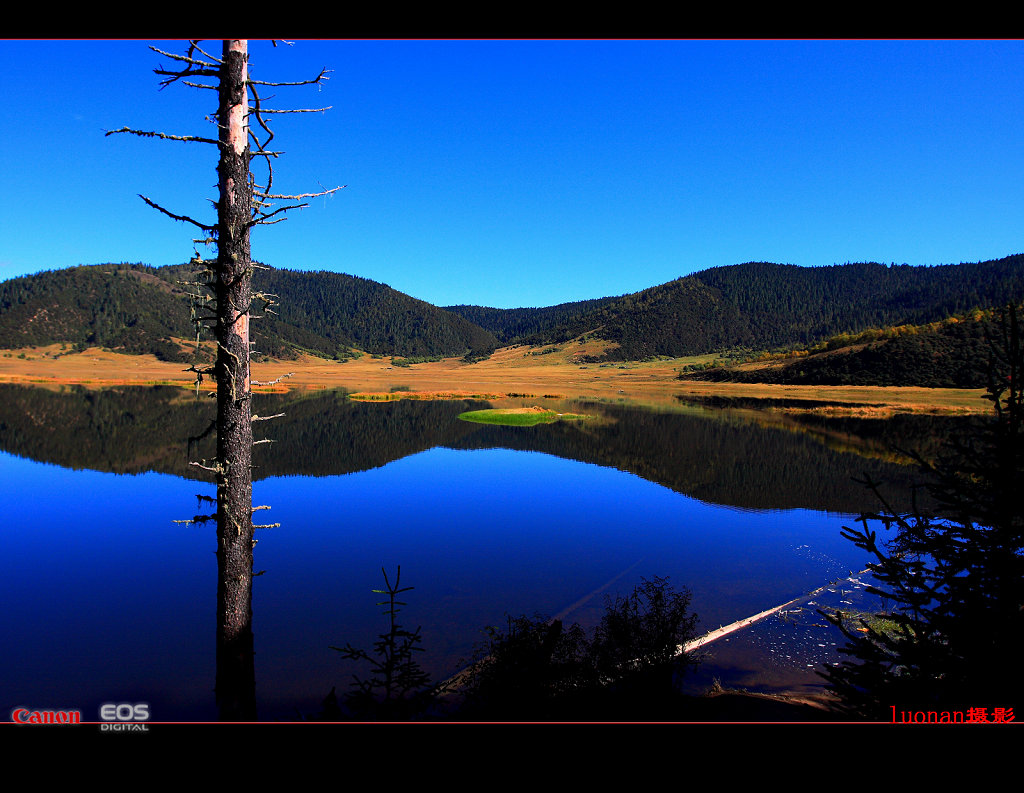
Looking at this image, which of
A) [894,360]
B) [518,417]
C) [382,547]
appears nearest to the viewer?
[382,547]

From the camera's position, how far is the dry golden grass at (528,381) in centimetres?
7006

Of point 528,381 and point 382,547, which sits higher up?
point 528,381

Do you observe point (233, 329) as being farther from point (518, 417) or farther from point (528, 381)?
point (528, 381)

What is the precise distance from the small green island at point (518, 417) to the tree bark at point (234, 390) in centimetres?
4083

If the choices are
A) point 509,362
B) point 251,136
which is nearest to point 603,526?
point 251,136

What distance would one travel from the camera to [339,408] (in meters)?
59.0

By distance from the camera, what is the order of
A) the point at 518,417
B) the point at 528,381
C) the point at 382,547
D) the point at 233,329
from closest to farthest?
the point at 233,329 → the point at 382,547 → the point at 518,417 → the point at 528,381

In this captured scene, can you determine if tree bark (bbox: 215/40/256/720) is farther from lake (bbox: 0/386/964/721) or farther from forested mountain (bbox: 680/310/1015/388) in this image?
forested mountain (bbox: 680/310/1015/388)

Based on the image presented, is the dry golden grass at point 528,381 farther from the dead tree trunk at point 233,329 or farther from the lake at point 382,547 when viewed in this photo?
the dead tree trunk at point 233,329

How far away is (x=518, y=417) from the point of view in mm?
49062

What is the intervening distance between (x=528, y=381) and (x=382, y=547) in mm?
101260

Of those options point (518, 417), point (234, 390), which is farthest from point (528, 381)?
point (234, 390)
